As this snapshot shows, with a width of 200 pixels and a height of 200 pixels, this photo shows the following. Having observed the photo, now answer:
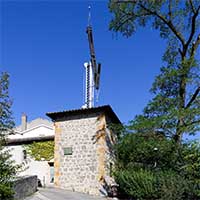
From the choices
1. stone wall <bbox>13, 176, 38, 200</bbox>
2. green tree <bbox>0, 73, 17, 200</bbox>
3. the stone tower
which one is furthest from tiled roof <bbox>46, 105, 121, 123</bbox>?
green tree <bbox>0, 73, 17, 200</bbox>

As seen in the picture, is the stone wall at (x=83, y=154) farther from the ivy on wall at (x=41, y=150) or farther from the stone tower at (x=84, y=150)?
the ivy on wall at (x=41, y=150)

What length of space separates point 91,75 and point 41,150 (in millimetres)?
5993

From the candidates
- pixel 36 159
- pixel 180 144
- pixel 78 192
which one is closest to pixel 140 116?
pixel 180 144

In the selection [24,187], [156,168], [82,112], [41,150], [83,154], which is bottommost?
[24,187]

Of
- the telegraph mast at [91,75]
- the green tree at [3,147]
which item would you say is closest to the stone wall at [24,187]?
the green tree at [3,147]

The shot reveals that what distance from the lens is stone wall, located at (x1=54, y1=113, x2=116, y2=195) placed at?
69.6 ft

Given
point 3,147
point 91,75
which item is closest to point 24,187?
point 3,147

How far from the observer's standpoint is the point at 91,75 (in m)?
25.3

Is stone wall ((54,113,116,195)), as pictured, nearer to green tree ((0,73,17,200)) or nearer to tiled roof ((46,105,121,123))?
tiled roof ((46,105,121,123))

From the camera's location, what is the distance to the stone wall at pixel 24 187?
14.8 m

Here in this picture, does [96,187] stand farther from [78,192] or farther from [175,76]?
[175,76]

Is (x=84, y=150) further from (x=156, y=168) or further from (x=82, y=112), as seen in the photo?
(x=156, y=168)

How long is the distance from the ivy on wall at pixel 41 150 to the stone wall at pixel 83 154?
1.59 meters

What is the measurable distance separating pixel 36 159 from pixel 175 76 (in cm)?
1033
